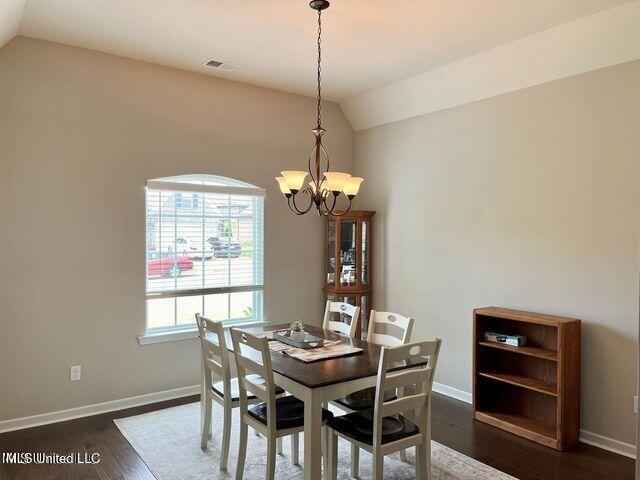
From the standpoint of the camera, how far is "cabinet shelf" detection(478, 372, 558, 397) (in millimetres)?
3434

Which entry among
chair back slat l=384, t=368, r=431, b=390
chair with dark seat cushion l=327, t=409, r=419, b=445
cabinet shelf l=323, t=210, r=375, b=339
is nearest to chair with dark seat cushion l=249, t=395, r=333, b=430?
chair with dark seat cushion l=327, t=409, r=419, b=445

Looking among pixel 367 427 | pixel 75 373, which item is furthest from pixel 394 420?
pixel 75 373

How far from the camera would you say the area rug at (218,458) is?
9.73ft

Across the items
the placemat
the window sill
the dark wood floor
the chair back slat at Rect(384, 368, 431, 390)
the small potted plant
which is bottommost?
the dark wood floor

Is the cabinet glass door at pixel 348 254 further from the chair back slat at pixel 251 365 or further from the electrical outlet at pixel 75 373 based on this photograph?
the electrical outlet at pixel 75 373

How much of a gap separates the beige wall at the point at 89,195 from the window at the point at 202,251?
138mm

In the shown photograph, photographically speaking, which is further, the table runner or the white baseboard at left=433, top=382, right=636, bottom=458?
the white baseboard at left=433, top=382, right=636, bottom=458

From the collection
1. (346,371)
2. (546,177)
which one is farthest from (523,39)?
(346,371)

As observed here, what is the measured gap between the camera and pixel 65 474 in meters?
2.95

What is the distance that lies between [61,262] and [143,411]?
139cm

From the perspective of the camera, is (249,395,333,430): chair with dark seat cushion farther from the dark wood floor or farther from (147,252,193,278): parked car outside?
(147,252,193,278): parked car outside

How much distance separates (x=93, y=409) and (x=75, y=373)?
34cm

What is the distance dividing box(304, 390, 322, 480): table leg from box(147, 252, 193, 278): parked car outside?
2361 mm

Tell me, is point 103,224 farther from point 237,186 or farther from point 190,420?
point 190,420
